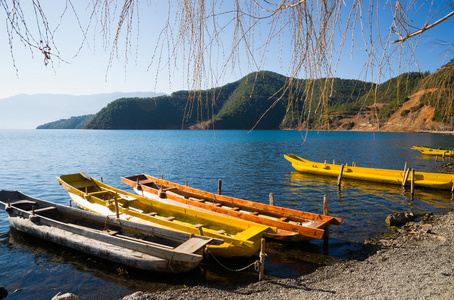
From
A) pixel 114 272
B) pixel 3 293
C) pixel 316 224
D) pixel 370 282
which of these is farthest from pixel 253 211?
pixel 3 293

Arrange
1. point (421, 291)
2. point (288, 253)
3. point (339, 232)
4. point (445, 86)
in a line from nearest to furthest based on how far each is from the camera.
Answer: point (445, 86), point (421, 291), point (288, 253), point (339, 232)

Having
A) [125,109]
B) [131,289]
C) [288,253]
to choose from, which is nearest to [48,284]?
[131,289]

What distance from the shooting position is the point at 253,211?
12.7m

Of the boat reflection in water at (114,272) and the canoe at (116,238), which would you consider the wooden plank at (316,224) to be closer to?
the boat reflection in water at (114,272)

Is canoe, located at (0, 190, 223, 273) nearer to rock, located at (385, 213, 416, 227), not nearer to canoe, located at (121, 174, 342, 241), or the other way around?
canoe, located at (121, 174, 342, 241)

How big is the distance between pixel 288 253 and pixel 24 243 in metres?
10.1

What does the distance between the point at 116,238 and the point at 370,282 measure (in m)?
7.31

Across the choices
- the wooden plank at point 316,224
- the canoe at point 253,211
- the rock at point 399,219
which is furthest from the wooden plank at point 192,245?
the rock at point 399,219

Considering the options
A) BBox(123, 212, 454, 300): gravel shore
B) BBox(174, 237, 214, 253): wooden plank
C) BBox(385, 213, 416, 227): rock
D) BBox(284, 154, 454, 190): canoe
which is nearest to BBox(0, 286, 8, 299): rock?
BBox(123, 212, 454, 300): gravel shore

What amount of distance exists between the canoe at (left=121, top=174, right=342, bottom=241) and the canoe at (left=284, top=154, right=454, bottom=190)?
13631 mm

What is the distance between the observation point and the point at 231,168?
→ 32.5 m

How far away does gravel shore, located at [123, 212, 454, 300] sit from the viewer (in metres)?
6.87

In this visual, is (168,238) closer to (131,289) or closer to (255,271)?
(131,289)

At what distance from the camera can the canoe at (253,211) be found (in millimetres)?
10258
